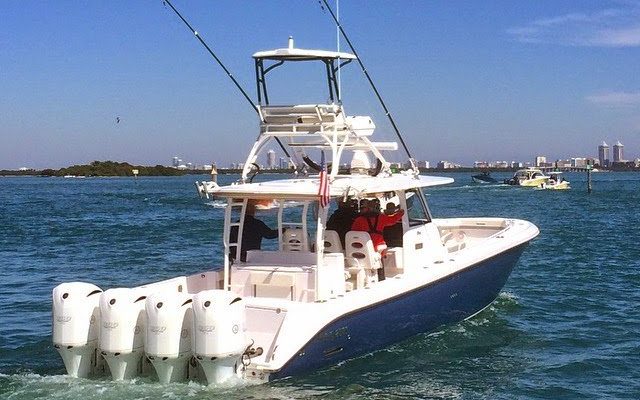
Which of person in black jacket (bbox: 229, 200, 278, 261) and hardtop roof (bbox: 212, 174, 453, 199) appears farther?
person in black jacket (bbox: 229, 200, 278, 261)

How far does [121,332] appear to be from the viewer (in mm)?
9742

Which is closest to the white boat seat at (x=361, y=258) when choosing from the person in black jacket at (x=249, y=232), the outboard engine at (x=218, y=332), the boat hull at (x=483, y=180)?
the person in black jacket at (x=249, y=232)

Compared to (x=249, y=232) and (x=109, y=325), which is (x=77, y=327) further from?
(x=249, y=232)

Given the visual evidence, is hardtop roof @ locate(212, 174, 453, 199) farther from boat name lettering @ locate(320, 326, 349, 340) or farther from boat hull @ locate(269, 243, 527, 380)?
boat name lettering @ locate(320, 326, 349, 340)

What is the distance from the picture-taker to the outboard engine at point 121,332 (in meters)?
9.74

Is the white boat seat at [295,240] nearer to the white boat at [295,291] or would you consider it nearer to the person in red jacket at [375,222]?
the white boat at [295,291]

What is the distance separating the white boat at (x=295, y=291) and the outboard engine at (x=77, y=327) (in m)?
0.01

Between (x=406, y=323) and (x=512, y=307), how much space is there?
4.89m

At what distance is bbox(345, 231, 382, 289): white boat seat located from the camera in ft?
40.7

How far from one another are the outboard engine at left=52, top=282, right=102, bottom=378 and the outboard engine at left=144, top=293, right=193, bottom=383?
0.86 m

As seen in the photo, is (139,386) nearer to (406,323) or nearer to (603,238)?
(406,323)

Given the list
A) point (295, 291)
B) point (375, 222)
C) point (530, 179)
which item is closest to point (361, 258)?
point (375, 222)

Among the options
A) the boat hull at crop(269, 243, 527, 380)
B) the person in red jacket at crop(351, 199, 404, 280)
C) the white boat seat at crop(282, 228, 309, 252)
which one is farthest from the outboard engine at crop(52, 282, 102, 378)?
the person in red jacket at crop(351, 199, 404, 280)

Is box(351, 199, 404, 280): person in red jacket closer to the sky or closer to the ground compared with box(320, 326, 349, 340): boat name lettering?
closer to the sky
